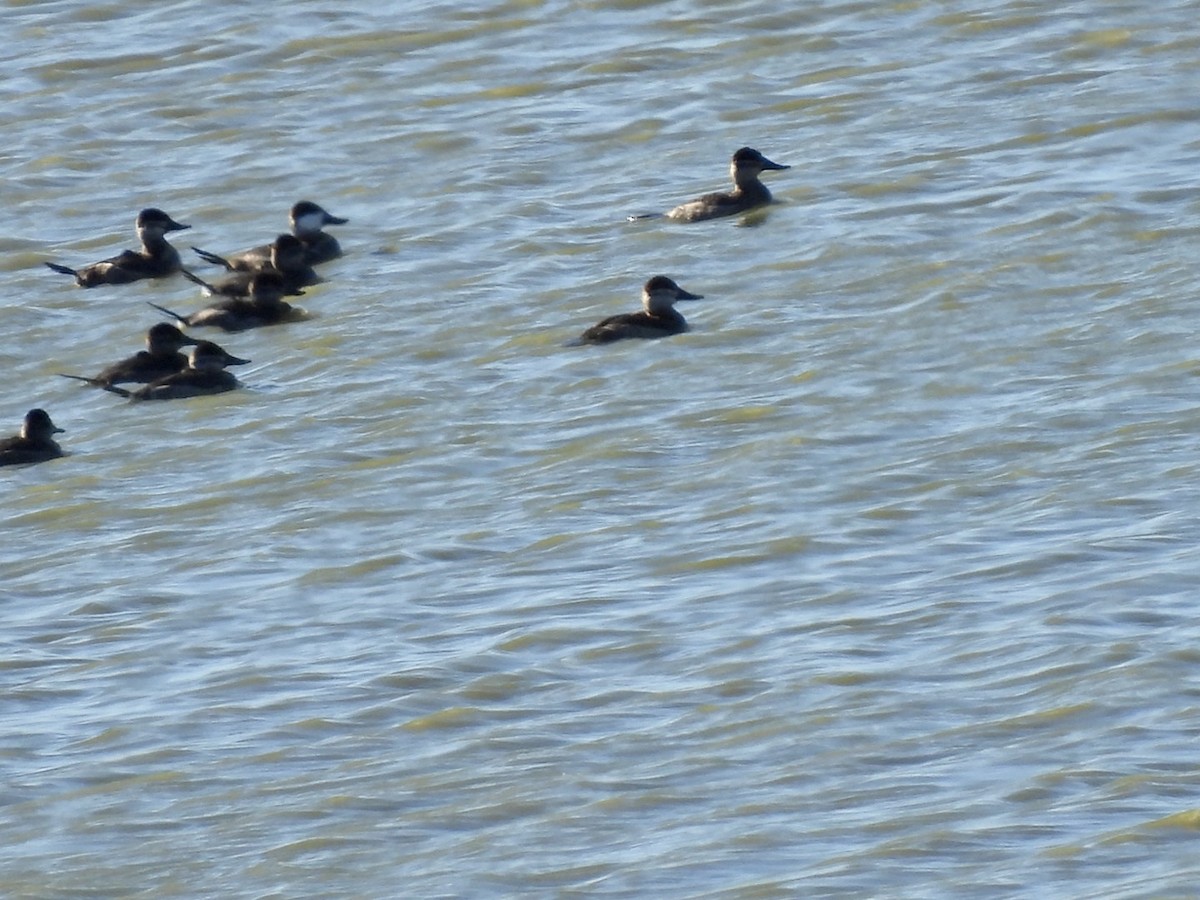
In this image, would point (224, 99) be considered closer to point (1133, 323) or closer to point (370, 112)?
point (370, 112)

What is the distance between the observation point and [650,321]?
1238 cm

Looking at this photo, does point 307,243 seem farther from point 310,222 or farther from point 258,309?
point 258,309

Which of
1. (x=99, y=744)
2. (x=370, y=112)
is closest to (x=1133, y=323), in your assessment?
(x=99, y=744)

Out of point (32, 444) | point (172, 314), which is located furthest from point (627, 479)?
point (172, 314)

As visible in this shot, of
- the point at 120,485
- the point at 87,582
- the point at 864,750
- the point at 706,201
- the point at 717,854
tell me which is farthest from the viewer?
the point at 706,201

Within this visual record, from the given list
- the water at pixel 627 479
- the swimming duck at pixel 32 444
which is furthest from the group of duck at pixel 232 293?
the water at pixel 627 479

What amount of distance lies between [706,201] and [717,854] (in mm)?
7634

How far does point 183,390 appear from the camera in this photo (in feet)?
41.2

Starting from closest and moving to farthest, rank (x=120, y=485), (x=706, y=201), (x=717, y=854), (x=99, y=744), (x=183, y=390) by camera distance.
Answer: (x=717, y=854)
(x=99, y=744)
(x=120, y=485)
(x=183, y=390)
(x=706, y=201)

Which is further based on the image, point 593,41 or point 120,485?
point 593,41

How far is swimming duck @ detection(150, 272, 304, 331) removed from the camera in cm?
1379

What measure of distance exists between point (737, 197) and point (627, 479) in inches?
156

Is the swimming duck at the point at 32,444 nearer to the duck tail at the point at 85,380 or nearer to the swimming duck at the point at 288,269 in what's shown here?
the duck tail at the point at 85,380

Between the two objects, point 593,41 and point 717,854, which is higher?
point 593,41
